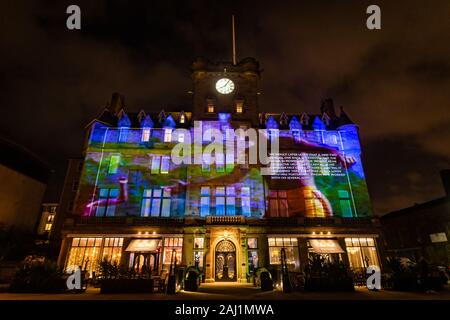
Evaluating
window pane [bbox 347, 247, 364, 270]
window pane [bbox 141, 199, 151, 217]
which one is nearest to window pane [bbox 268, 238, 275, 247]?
window pane [bbox 347, 247, 364, 270]

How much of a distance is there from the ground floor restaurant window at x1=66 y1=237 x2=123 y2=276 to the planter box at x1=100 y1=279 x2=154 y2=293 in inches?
383

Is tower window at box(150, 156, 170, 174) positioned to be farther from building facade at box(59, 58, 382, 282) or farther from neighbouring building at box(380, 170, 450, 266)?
neighbouring building at box(380, 170, 450, 266)

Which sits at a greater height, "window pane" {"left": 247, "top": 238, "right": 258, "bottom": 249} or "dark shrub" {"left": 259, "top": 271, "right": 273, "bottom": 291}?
"window pane" {"left": 247, "top": 238, "right": 258, "bottom": 249}

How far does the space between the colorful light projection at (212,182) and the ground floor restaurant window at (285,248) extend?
263cm

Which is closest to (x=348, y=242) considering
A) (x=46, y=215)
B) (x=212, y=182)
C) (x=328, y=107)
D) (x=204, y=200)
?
(x=212, y=182)

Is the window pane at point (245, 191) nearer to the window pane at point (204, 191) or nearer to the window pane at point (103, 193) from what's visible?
the window pane at point (204, 191)

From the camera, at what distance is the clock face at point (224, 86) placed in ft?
95.5

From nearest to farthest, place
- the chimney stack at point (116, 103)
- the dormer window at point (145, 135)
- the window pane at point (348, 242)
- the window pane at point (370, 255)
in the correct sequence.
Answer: the window pane at point (370, 255), the window pane at point (348, 242), the dormer window at point (145, 135), the chimney stack at point (116, 103)

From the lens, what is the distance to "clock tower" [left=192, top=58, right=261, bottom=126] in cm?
2802

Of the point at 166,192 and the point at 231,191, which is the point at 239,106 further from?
the point at 166,192

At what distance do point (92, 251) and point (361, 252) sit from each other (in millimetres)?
25541

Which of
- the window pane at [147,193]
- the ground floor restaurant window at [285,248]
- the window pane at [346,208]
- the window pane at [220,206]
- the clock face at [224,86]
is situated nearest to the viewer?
the ground floor restaurant window at [285,248]

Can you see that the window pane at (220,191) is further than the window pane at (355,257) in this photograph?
Yes

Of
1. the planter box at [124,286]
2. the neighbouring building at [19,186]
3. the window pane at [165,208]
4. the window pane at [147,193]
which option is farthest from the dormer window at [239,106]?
the neighbouring building at [19,186]
